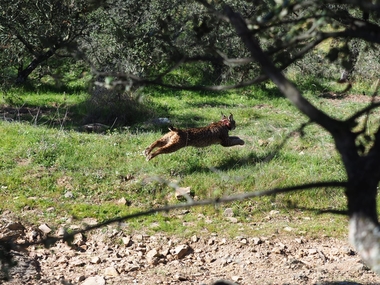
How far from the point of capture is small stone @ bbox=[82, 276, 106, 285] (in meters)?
6.55

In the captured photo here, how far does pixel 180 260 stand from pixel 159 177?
137 cm

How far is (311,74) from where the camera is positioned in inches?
736

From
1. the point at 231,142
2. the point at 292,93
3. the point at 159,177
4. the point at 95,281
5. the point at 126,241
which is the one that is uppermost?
the point at 292,93

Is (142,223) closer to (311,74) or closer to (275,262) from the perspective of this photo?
(275,262)

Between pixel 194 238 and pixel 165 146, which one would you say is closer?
pixel 194 238

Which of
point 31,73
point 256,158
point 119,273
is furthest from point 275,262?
point 31,73

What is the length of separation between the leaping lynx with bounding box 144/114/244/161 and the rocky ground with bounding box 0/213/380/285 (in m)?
2.10

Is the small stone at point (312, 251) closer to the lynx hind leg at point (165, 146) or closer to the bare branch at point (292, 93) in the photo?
the lynx hind leg at point (165, 146)

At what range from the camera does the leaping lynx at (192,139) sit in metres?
9.67

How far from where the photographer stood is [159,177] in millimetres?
8352

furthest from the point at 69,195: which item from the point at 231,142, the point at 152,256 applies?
the point at 231,142

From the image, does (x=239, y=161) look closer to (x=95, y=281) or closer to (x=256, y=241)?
(x=256, y=241)

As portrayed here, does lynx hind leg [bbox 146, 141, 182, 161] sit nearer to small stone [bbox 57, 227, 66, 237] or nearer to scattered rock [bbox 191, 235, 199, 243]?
scattered rock [bbox 191, 235, 199, 243]

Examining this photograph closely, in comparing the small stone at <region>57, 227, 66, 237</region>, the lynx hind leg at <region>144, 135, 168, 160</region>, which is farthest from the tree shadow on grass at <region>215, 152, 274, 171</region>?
the small stone at <region>57, 227, 66, 237</region>
